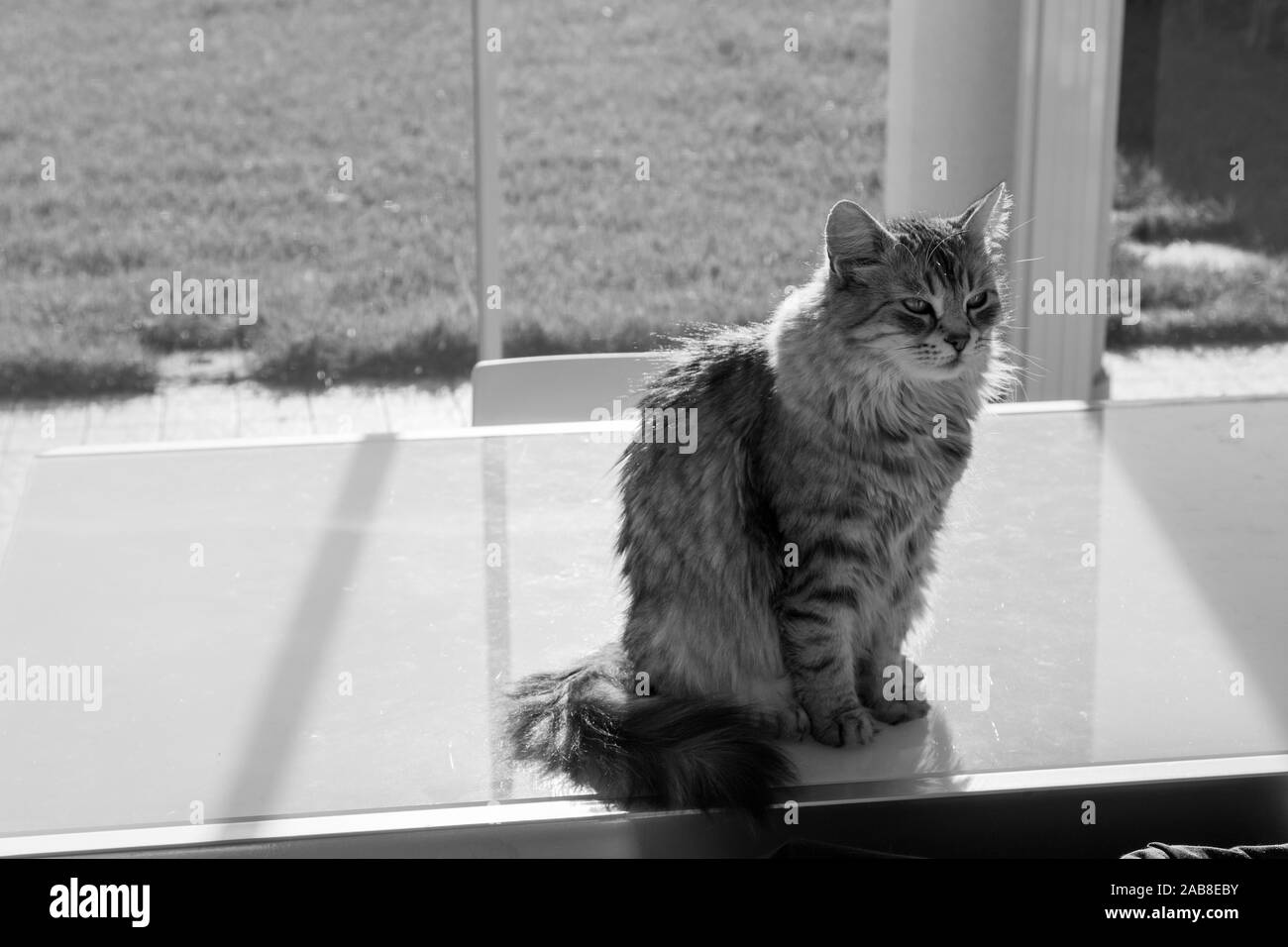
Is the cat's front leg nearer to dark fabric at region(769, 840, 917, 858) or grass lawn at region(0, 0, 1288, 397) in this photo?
dark fabric at region(769, 840, 917, 858)

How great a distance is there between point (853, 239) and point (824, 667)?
42cm

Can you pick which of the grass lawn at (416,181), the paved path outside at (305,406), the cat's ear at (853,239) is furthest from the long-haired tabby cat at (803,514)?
the grass lawn at (416,181)

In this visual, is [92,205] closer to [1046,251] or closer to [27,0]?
[27,0]

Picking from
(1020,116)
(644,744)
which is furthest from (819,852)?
(1020,116)

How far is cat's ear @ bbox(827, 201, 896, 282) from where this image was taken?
1.40 meters

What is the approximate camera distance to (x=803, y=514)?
4.65 feet

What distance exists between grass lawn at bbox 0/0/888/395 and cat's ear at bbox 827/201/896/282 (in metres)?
3.22

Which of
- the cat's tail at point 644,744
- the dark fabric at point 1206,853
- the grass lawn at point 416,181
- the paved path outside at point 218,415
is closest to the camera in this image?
the dark fabric at point 1206,853

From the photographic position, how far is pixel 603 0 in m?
5.63

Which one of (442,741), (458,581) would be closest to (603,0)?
(458,581)

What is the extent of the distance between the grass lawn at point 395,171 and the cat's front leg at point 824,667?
325 centimetres

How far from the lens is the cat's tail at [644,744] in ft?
4.29

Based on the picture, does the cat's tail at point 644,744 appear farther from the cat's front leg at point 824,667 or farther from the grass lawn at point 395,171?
the grass lawn at point 395,171

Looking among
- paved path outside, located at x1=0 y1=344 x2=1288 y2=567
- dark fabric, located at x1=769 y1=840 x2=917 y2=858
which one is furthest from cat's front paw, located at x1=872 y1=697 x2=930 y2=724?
paved path outside, located at x1=0 y1=344 x2=1288 y2=567
